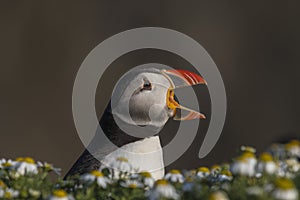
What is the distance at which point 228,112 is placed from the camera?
7.82 meters

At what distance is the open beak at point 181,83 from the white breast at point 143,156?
0.98 ft

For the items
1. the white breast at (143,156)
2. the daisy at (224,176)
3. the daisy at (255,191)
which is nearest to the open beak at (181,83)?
the white breast at (143,156)

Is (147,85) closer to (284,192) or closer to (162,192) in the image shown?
(162,192)

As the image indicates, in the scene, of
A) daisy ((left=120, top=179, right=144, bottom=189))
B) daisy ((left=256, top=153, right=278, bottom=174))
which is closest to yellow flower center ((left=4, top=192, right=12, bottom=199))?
daisy ((left=120, top=179, right=144, bottom=189))

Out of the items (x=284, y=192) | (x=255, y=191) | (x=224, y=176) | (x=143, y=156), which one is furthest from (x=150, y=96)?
(x=284, y=192)

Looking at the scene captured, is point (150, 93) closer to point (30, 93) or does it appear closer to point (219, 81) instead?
point (219, 81)

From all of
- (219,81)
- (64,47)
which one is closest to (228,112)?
(219,81)

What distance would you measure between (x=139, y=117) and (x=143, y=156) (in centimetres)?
43

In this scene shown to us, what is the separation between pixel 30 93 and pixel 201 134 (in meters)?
1.89

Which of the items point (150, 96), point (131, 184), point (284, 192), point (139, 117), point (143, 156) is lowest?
point (284, 192)

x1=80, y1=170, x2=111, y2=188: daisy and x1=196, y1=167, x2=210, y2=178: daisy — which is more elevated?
x1=196, y1=167, x2=210, y2=178: daisy

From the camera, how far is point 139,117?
436 cm

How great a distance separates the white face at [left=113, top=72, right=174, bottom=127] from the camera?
4.31 m

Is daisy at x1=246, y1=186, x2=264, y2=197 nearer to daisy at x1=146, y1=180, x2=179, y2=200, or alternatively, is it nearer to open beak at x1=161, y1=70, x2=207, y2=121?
daisy at x1=146, y1=180, x2=179, y2=200
